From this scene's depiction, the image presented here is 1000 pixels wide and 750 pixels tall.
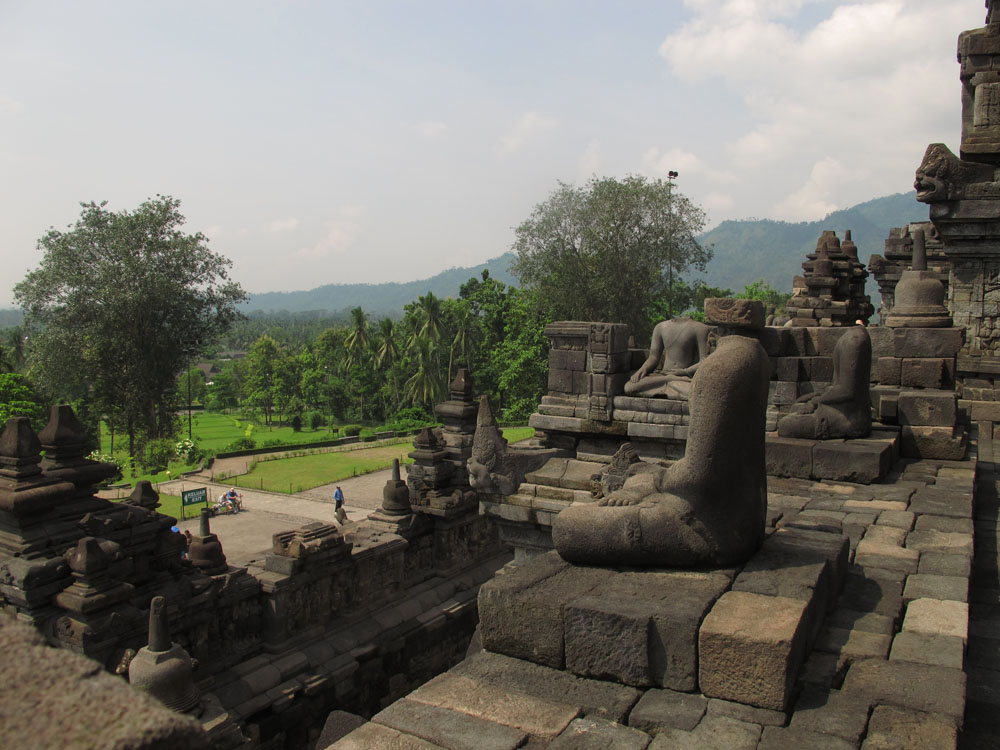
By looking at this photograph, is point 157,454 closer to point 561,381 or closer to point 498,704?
point 561,381

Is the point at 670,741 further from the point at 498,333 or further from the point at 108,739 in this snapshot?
the point at 498,333

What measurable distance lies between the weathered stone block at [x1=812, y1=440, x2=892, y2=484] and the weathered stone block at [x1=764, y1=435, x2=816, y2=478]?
0.08 m

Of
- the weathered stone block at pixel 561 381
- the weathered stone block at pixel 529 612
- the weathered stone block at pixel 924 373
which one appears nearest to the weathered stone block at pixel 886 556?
the weathered stone block at pixel 529 612

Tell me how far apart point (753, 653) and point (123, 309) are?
28.2 metres

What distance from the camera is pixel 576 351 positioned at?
9422 mm

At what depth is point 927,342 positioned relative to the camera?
9.20 metres

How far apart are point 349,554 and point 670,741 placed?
767cm

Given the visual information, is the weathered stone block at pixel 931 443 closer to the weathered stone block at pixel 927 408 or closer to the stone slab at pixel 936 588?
the weathered stone block at pixel 927 408

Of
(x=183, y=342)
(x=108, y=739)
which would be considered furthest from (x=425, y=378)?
(x=108, y=739)

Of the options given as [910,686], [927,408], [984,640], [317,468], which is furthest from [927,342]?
[317,468]

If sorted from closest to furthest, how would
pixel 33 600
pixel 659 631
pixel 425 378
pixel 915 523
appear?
pixel 659 631
pixel 915 523
pixel 33 600
pixel 425 378

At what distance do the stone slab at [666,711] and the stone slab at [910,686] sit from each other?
627mm

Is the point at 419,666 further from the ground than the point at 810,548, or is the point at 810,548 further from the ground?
the point at 810,548

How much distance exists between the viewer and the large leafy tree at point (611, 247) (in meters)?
33.2
